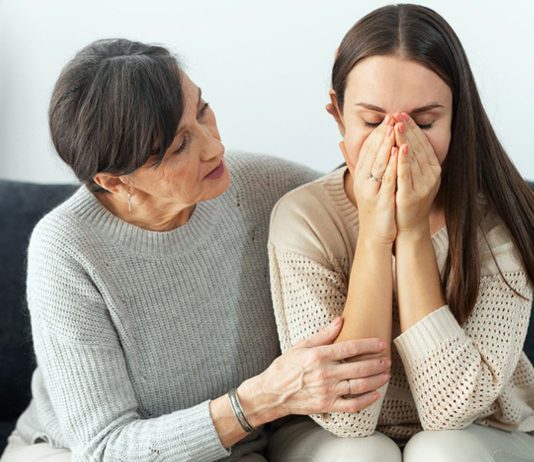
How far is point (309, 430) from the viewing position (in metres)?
1.94

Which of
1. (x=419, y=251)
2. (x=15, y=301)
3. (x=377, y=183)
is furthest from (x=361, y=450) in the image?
(x=15, y=301)

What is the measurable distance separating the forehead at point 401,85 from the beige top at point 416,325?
298mm

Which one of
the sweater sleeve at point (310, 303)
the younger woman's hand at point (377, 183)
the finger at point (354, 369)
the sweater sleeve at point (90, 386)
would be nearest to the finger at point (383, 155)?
the younger woman's hand at point (377, 183)

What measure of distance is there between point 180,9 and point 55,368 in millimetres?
1118

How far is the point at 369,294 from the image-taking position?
5.86 feet

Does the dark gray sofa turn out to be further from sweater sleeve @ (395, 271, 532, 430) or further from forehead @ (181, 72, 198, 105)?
sweater sleeve @ (395, 271, 532, 430)

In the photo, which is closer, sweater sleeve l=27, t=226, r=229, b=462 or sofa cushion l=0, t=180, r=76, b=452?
sweater sleeve l=27, t=226, r=229, b=462

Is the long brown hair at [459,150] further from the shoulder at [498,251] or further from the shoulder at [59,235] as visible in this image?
the shoulder at [59,235]

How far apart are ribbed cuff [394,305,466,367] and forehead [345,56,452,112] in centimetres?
40

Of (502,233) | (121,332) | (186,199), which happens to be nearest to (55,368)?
(121,332)

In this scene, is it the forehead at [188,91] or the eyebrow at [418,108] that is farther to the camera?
the forehead at [188,91]

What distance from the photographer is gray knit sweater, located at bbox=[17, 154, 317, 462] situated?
1.84m

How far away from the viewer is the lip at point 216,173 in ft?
6.07

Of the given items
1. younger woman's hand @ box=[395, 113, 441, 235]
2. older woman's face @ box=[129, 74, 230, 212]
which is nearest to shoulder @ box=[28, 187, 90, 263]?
older woman's face @ box=[129, 74, 230, 212]
